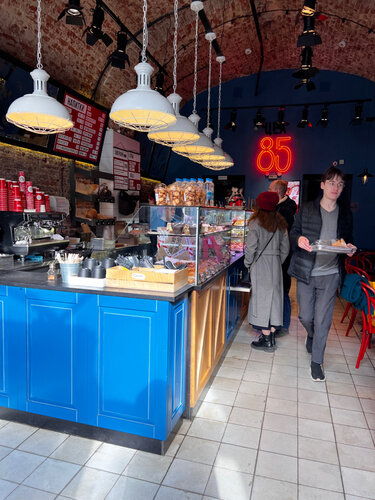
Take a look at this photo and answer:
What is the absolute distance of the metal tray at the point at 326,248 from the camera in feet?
10.6

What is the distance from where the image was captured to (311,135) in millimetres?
9609

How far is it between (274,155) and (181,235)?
7442mm

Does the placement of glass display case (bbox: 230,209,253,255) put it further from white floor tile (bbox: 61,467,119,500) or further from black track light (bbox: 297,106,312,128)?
black track light (bbox: 297,106,312,128)

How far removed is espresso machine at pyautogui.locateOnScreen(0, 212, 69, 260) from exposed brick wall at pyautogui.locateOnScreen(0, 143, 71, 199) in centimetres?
79

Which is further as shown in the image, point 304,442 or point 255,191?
point 255,191

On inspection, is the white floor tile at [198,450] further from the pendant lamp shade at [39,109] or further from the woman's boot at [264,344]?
the pendant lamp shade at [39,109]

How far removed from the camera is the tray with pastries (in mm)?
3225

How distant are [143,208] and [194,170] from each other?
738 cm

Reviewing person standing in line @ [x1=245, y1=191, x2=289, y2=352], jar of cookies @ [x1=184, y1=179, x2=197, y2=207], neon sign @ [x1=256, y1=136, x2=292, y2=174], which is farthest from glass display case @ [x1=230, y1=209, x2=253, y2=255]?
neon sign @ [x1=256, y1=136, x2=292, y2=174]

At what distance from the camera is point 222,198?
10.3 meters

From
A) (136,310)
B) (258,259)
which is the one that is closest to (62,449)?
(136,310)

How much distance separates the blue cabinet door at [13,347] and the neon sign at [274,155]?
8.28 metres

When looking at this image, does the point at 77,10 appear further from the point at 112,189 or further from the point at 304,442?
the point at 304,442

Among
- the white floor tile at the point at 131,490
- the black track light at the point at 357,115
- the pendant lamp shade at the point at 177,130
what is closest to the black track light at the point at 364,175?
the black track light at the point at 357,115
